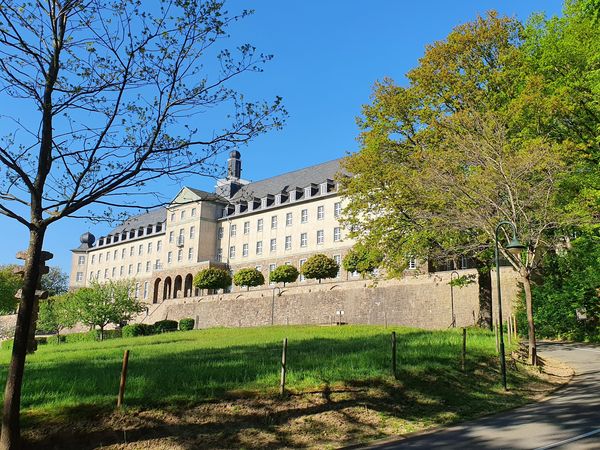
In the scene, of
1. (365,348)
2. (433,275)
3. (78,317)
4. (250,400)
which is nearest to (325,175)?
(433,275)

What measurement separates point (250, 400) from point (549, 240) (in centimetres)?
1646

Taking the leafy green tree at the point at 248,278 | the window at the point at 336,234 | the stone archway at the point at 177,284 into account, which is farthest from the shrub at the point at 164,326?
the window at the point at 336,234

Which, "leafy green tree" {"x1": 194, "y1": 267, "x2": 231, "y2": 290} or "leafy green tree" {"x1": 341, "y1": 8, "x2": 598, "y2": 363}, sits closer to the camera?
"leafy green tree" {"x1": 341, "y1": 8, "x2": 598, "y2": 363}

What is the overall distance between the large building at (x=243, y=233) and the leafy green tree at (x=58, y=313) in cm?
1247

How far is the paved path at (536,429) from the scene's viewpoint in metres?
9.38

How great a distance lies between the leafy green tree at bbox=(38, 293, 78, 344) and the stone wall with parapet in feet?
35.8

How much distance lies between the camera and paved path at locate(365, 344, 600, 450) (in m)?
9.38

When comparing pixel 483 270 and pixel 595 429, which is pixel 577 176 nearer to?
pixel 483 270

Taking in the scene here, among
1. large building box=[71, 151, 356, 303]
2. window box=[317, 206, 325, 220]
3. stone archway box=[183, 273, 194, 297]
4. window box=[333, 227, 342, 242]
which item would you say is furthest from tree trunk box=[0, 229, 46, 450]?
stone archway box=[183, 273, 194, 297]

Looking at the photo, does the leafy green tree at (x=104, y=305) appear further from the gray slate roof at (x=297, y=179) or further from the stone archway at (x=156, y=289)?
the gray slate roof at (x=297, y=179)

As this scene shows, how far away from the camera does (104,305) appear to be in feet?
187

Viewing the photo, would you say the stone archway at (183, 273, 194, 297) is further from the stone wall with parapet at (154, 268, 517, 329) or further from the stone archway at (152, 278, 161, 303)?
the stone wall with parapet at (154, 268, 517, 329)

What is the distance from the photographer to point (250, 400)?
11219mm

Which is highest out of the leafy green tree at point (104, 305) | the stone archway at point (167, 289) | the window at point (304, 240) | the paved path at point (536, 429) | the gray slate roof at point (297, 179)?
the gray slate roof at point (297, 179)
